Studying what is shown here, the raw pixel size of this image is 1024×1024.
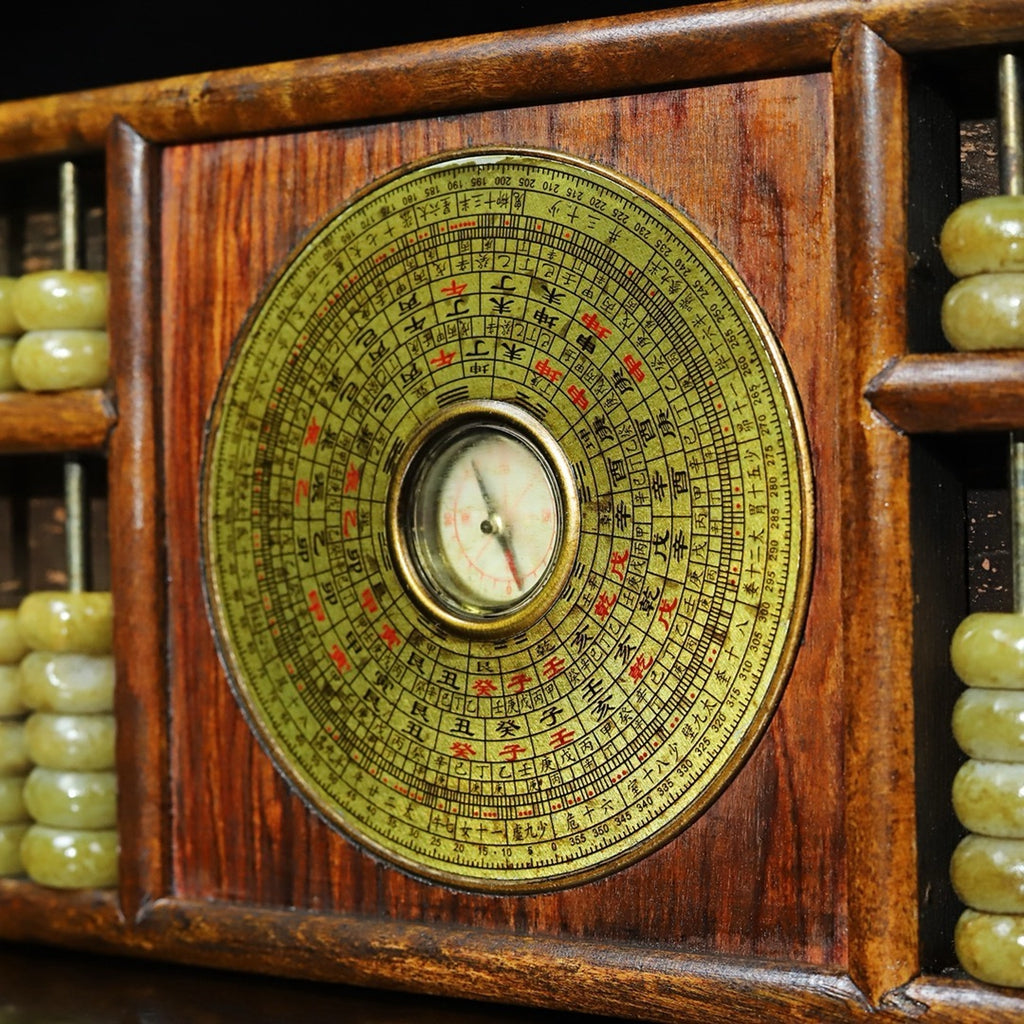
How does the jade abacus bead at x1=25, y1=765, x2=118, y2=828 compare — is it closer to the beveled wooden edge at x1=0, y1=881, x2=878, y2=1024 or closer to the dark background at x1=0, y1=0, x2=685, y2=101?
the beveled wooden edge at x1=0, y1=881, x2=878, y2=1024

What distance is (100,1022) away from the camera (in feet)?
5.26

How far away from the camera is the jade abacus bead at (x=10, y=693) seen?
1.87 metres

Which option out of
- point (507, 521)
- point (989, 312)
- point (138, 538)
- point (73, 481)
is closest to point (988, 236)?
point (989, 312)

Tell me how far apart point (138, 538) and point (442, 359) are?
0.42m

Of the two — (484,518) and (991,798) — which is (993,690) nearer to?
(991,798)

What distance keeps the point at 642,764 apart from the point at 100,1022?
0.61 metres

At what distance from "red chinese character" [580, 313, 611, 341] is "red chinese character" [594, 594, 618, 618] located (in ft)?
0.83

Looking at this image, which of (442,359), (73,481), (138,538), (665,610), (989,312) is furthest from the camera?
(73,481)

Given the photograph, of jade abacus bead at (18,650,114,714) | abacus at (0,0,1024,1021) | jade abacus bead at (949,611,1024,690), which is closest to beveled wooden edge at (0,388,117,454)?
abacus at (0,0,1024,1021)

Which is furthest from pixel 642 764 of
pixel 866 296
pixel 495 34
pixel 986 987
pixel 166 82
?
pixel 166 82

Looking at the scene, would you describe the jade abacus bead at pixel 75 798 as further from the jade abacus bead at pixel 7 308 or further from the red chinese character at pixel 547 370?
the red chinese character at pixel 547 370

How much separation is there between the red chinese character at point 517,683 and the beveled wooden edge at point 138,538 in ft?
1.40

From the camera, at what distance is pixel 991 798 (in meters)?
1.41

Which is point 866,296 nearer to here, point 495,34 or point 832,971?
point 495,34
